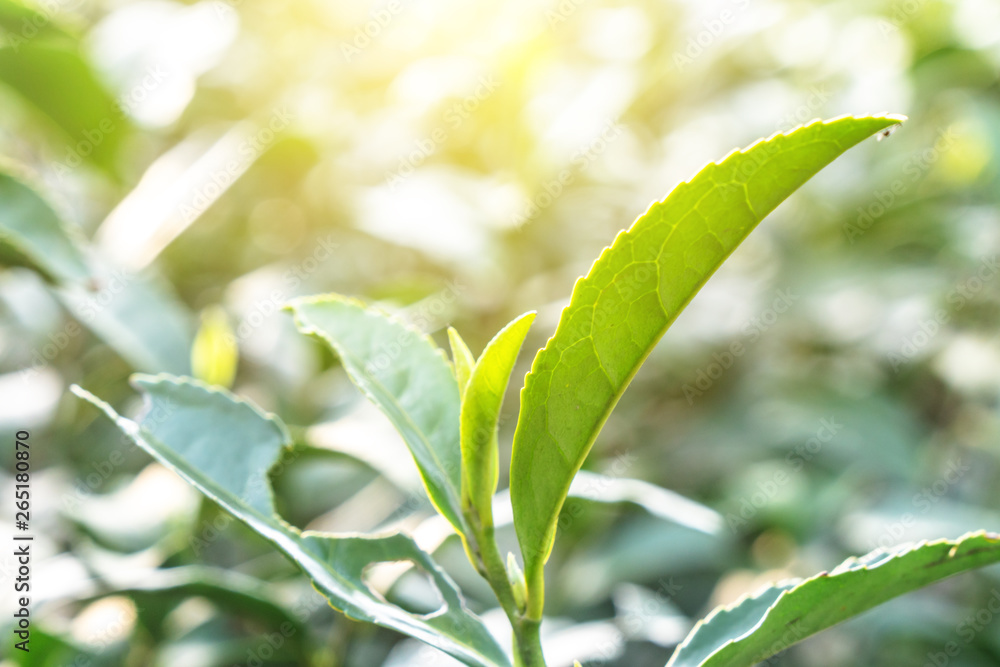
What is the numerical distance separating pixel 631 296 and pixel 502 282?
1018 mm

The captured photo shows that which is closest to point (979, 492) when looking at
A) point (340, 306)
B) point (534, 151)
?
point (534, 151)

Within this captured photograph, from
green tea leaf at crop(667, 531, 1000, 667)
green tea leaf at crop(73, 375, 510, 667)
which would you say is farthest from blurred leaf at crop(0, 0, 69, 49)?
green tea leaf at crop(667, 531, 1000, 667)

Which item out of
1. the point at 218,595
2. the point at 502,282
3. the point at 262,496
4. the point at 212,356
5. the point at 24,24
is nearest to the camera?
the point at 262,496

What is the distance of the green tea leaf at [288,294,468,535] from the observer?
54 cm

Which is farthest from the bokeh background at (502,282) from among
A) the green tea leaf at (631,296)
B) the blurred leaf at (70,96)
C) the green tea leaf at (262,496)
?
the green tea leaf at (631,296)

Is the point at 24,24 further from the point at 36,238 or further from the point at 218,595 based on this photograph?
the point at 218,595

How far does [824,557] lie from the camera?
139cm

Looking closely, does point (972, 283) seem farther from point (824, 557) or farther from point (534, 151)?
point (534, 151)

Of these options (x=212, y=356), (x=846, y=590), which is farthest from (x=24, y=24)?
(x=846, y=590)

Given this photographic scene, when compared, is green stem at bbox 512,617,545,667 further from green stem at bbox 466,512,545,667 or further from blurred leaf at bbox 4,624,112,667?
blurred leaf at bbox 4,624,112,667

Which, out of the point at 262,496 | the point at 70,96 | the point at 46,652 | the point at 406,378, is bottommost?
the point at 46,652

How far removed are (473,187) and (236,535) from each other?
0.83 metres

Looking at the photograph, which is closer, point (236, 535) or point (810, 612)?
point (810, 612)

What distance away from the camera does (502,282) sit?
146 centimetres
